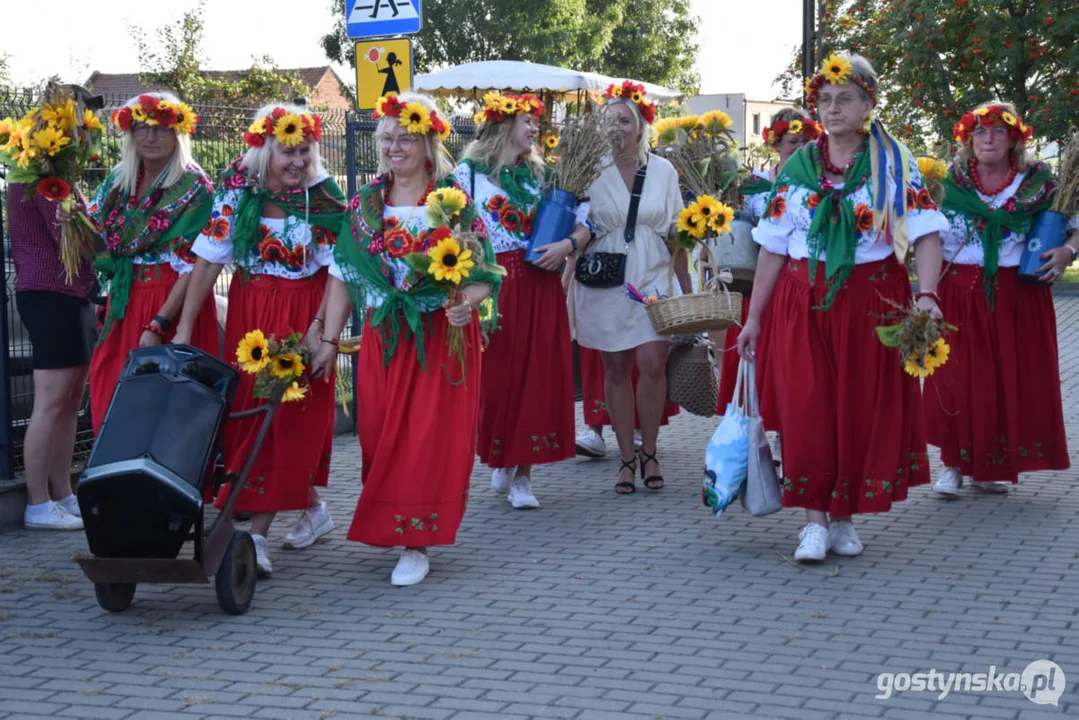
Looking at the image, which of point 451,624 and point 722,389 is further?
point 722,389

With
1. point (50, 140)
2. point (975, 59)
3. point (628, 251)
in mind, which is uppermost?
point (975, 59)

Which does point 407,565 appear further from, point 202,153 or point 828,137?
point 202,153

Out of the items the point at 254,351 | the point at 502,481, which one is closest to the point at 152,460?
the point at 254,351

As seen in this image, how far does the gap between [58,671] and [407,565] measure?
1619 mm

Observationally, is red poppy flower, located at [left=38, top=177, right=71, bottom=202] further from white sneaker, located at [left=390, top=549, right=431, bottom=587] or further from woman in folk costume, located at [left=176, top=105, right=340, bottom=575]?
white sneaker, located at [left=390, top=549, right=431, bottom=587]

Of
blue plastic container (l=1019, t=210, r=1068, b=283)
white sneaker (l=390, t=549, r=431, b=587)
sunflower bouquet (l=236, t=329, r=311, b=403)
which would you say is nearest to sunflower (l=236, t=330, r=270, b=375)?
sunflower bouquet (l=236, t=329, r=311, b=403)

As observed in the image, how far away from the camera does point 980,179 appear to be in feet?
25.6

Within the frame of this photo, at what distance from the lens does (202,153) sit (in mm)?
8422

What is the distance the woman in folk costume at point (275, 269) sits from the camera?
20.4 feet

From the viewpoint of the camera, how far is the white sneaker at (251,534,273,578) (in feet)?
20.0

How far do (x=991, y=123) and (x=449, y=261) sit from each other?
11.6 ft

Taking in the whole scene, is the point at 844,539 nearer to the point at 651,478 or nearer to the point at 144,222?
the point at 651,478

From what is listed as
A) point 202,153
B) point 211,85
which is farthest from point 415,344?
point 211,85

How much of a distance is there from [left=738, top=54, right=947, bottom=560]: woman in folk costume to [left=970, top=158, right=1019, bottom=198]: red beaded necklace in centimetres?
161
